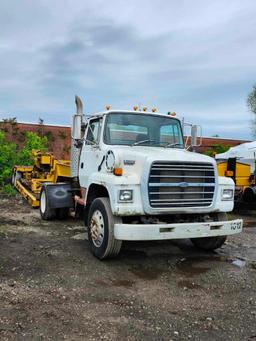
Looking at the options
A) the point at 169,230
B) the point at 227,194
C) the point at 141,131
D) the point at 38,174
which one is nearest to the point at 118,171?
the point at 169,230

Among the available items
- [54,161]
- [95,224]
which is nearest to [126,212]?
[95,224]

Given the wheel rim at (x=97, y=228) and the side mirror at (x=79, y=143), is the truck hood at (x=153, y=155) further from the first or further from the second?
the side mirror at (x=79, y=143)

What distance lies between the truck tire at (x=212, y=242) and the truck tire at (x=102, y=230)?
195 centimetres

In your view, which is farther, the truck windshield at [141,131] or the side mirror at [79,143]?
the side mirror at [79,143]

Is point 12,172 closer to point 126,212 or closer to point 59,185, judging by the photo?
point 59,185

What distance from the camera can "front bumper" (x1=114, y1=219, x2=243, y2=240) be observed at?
5.88 metres

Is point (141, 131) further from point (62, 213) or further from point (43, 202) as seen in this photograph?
point (43, 202)

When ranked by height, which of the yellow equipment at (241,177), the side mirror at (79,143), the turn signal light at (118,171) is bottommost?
the yellow equipment at (241,177)

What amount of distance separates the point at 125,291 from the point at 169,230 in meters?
1.21

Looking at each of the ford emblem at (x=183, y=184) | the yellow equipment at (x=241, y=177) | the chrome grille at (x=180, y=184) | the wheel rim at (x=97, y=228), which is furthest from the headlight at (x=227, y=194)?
the yellow equipment at (x=241, y=177)

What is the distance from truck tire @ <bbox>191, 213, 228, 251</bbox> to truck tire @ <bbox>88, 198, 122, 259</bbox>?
1946mm

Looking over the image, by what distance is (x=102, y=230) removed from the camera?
6527 millimetres

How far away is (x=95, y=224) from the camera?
6.77 metres

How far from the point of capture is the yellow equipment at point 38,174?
11188 millimetres
